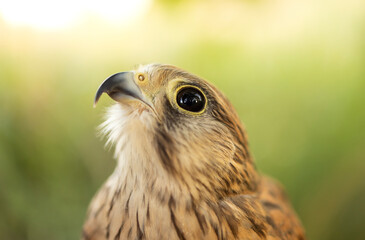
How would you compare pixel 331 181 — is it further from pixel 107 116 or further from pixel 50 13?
pixel 50 13

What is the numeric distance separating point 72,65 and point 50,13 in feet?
1.23

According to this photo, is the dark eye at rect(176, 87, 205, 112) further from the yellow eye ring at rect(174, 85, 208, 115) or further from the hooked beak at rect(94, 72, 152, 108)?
the hooked beak at rect(94, 72, 152, 108)

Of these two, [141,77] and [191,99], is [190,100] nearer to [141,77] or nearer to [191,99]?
[191,99]

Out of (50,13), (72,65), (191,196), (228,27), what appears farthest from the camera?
(228,27)

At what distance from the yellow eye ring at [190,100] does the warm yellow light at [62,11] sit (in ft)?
Answer: 3.11

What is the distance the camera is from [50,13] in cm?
175

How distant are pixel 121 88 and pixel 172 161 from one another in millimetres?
295

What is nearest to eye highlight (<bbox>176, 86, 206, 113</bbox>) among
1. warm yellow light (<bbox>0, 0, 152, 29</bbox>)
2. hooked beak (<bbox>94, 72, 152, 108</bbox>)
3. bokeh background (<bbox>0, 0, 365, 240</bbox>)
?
hooked beak (<bbox>94, 72, 152, 108</bbox>)

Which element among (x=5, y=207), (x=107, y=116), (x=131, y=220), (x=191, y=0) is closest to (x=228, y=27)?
(x=191, y=0)

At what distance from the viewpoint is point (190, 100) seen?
1130 millimetres

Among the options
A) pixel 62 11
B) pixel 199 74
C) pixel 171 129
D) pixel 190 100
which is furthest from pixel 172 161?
pixel 199 74

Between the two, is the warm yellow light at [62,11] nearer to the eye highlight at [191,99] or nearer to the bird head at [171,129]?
the bird head at [171,129]

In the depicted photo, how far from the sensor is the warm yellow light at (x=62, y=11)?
1.64 meters

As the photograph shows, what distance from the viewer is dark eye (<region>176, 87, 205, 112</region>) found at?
1.11m
